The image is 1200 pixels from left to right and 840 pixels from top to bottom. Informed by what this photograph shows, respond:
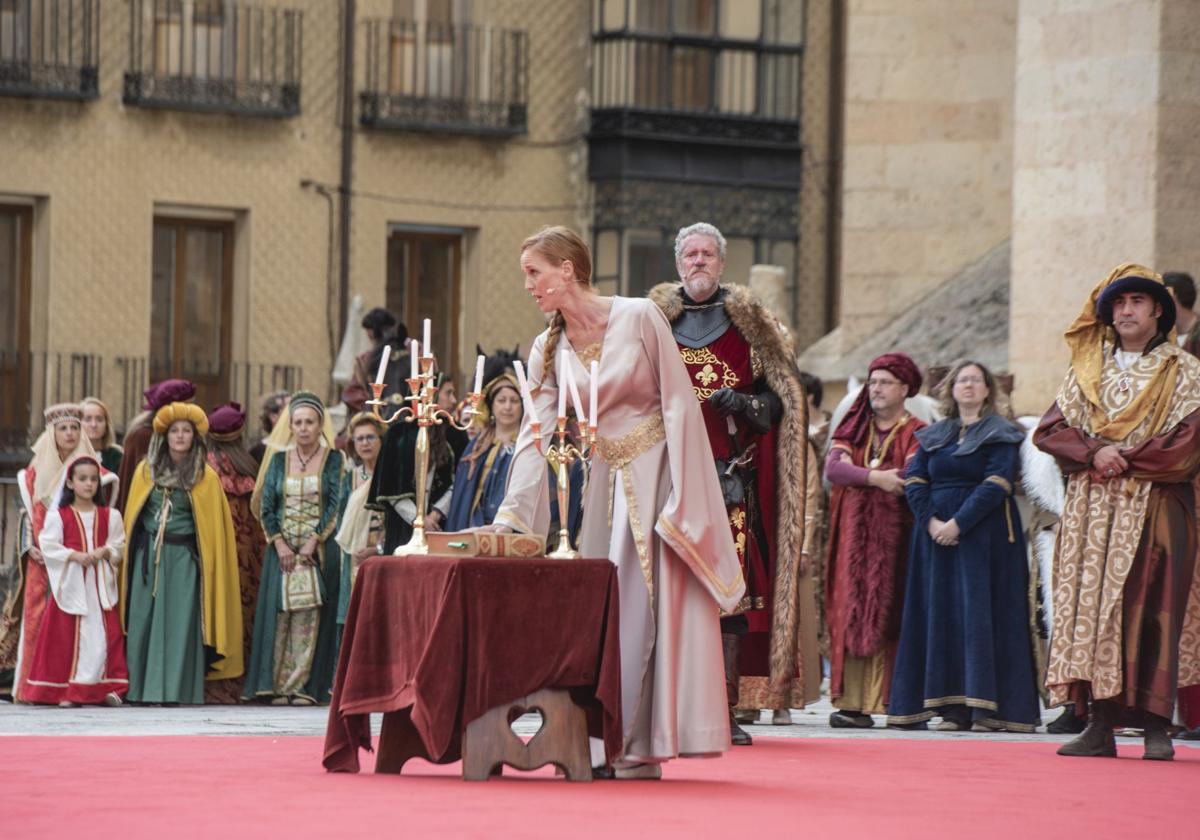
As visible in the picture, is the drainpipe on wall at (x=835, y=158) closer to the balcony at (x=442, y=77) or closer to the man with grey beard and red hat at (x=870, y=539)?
the balcony at (x=442, y=77)

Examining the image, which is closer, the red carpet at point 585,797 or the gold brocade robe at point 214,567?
the red carpet at point 585,797

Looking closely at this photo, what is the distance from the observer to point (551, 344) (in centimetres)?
839

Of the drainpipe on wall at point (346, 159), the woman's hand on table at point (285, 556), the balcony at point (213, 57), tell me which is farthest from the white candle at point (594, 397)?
the drainpipe on wall at point (346, 159)

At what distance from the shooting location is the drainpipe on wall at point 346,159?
2672 centimetres

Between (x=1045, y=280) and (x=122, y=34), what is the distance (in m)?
11.9

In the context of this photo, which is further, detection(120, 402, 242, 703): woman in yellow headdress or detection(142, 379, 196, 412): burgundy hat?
detection(142, 379, 196, 412): burgundy hat

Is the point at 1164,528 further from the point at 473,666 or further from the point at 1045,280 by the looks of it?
the point at 1045,280

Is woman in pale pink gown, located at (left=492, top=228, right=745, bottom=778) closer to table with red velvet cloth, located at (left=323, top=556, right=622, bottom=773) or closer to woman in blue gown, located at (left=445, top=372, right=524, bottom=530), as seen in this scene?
table with red velvet cloth, located at (left=323, top=556, right=622, bottom=773)

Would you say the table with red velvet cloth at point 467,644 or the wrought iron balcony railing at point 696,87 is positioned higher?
the wrought iron balcony railing at point 696,87

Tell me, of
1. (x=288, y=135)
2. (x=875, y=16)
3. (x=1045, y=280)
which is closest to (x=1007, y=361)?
(x=1045, y=280)

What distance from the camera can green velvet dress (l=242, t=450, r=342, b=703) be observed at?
14.2 meters

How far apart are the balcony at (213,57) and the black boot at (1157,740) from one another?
17705mm

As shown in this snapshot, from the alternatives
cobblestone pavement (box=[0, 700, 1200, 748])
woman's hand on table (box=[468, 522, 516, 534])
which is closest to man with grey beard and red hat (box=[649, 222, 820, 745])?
cobblestone pavement (box=[0, 700, 1200, 748])

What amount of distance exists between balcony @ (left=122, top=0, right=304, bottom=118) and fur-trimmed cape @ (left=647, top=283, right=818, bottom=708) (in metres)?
16.4
